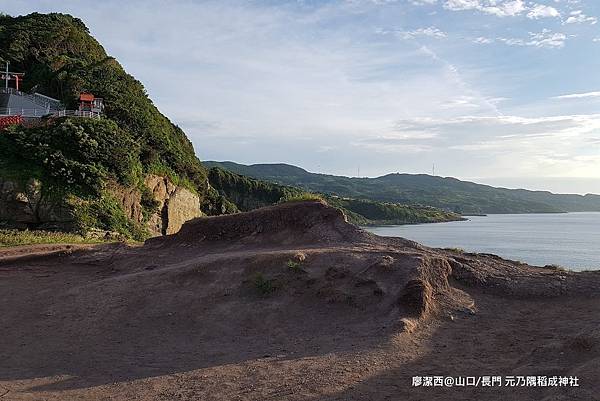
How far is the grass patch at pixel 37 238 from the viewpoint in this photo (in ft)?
70.5

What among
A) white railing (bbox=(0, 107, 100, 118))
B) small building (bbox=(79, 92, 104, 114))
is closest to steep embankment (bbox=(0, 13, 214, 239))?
small building (bbox=(79, 92, 104, 114))

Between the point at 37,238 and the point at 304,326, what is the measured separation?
16.9 metres

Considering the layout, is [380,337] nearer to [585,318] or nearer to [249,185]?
[585,318]

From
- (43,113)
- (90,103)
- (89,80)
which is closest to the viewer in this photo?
(43,113)

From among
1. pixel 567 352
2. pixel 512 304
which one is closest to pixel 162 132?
pixel 512 304

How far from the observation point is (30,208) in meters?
25.5

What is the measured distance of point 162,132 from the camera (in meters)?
40.0

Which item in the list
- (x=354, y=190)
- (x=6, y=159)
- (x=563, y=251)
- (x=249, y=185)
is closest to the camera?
(x=6, y=159)

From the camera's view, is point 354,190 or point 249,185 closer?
point 249,185

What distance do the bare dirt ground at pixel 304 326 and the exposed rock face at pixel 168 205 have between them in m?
17.4

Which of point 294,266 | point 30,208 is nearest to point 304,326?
point 294,266

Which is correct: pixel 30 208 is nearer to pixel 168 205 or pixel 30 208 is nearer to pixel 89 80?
pixel 168 205

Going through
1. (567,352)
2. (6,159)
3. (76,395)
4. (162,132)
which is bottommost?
(76,395)

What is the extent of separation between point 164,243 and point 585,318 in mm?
13759
